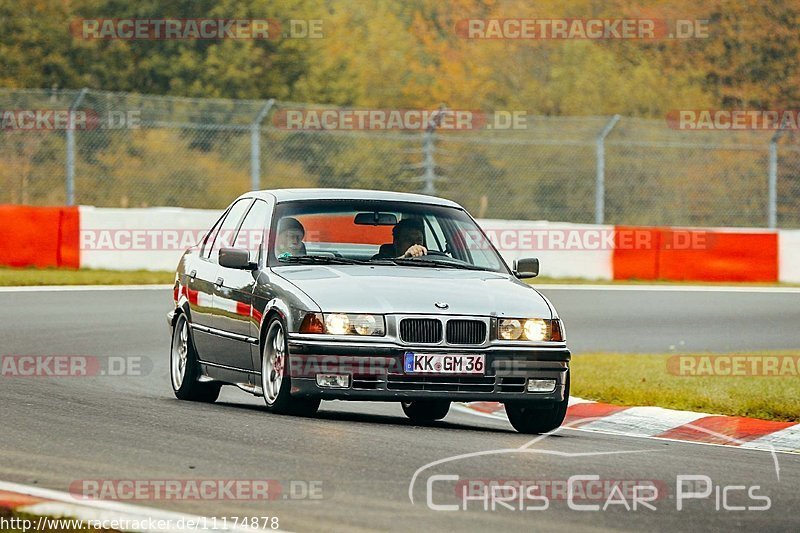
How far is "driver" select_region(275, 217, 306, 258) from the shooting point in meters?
10.6

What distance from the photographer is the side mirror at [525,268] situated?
10922 mm

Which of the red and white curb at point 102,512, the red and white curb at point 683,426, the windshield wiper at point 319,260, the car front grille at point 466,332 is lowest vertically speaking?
the red and white curb at point 683,426

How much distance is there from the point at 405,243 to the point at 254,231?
1.02 meters

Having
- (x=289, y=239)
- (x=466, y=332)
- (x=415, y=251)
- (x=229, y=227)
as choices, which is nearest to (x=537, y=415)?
(x=466, y=332)

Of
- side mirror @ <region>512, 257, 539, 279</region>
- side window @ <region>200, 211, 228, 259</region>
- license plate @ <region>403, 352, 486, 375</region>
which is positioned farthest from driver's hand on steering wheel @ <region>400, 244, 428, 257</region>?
side window @ <region>200, 211, 228, 259</region>

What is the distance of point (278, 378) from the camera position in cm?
993

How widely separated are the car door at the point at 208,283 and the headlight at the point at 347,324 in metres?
1.57

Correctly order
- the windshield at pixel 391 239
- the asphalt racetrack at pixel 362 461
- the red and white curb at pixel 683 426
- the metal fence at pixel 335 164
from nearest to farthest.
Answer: the asphalt racetrack at pixel 362 461
the red and white curb at pixel 683 426
the windshield at pixel 391 239
the metal fence at pixel 335 164

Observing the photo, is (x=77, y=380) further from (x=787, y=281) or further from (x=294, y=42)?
(x=294, y=42)

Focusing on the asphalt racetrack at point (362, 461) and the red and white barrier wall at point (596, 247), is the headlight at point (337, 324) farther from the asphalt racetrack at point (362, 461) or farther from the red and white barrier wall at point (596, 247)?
the red and white barrier wall at point (596, 247)

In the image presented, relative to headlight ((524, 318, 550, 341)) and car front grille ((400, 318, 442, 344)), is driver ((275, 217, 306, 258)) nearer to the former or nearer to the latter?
car front grille ((400, 318, 442, 344))

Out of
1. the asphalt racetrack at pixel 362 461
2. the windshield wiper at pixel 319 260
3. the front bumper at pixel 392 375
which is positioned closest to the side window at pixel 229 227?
the windshield wiper at pixel 319 260

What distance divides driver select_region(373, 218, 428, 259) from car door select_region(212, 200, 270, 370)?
817mm

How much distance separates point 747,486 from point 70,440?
3495 mm
